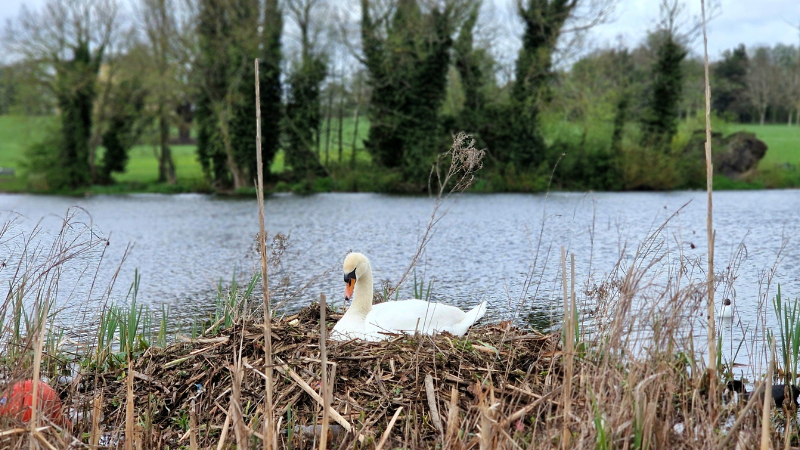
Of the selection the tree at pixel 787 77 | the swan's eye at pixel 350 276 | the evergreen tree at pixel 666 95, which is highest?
the tree at pixel 787 77

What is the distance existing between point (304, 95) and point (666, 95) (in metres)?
18.9

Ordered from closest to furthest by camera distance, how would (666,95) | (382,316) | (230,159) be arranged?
(382,316) → (666,95) → (230,159)

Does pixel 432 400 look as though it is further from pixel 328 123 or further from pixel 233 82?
pixel 328 123

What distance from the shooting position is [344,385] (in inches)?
194

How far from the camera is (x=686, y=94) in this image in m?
49.0

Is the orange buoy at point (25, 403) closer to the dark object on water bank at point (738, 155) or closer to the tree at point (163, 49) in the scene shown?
the tree at point (163, 49)

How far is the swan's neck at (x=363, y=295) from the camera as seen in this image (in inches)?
251

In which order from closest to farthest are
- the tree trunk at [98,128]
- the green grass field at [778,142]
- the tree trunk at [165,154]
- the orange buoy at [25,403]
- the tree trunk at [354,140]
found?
the orange buoy at [25,403], the tree trunk at [354,140], the tree trunk at [98,128], the green grass field at [778,142], the tree trunk at [165,154]

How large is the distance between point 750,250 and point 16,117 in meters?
38.7

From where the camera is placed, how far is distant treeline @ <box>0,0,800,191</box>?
1480 inches

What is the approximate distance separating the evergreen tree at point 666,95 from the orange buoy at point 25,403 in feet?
123

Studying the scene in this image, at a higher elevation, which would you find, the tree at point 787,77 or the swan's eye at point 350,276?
the tree at point 787,77

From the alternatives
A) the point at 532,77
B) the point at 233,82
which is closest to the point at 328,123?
the point at 233,82

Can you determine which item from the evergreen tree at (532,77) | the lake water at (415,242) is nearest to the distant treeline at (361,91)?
the evergreen tree at (532,77)
